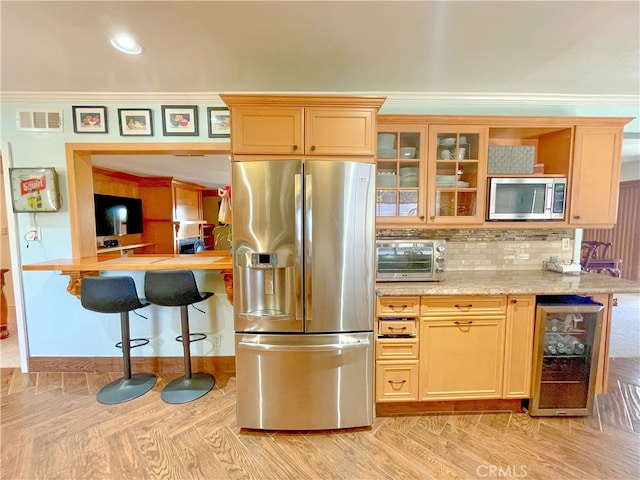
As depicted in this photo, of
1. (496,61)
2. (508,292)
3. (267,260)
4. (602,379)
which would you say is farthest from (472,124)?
(602,379)

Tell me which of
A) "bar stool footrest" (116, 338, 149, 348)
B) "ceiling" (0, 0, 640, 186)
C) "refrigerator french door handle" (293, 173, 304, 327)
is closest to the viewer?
"ceiling" (0, 0, 640, 186)

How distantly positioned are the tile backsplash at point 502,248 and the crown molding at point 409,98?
1120 mm

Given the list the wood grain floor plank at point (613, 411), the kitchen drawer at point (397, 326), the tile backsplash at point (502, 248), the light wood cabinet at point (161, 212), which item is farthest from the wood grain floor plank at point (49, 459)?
the light wood cabinet at point (161, 212)

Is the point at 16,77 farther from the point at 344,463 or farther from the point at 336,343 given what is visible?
the point at 344,463

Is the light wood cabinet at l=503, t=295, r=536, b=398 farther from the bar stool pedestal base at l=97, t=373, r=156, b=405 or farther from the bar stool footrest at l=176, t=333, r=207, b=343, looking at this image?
the bar stool pedestal base at l=97, t=373, r=156, b=405

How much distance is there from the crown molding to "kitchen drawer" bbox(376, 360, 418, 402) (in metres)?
2.11

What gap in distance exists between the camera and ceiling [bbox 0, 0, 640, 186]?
57.9 inches

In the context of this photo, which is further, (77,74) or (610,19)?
(77,74)

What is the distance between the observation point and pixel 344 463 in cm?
173

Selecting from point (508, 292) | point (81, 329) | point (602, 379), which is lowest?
point (602, 379)

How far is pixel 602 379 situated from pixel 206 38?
3.60 meters

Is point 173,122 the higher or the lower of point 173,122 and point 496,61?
the lower

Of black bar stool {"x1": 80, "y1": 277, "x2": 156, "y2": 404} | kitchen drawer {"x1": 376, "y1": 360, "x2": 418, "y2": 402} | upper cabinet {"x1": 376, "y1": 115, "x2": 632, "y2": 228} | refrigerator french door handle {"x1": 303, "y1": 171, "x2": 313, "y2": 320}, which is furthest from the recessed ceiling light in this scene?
kitchen drawer {"x1": 376, "y1": 360, "x2": 418, "y2": 402}

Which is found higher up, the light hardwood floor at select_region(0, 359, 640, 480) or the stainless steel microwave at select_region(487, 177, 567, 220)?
the stainless steel microwave at select_region(487, 177, 567, 220)
